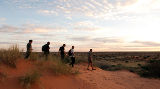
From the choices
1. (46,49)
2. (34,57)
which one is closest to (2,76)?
(34,57)

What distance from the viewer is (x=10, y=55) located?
1259 cm

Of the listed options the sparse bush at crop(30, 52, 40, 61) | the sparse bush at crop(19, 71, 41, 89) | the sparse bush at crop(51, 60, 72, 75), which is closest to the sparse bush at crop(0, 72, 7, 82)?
the sparse bush at crop(19, 71, 41, 89)

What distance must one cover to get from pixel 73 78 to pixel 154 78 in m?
9.00

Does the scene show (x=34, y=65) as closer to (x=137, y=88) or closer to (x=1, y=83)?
(x=1, y=83)

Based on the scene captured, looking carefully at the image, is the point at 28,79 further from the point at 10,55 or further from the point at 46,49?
the point at 46,49

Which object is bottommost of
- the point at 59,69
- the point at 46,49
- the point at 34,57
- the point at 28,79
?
the point at 28,79

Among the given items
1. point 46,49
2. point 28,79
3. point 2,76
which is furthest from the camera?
point 46,49

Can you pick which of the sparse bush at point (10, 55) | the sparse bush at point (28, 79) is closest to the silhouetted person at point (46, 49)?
the sparse bush at point (10, 55)

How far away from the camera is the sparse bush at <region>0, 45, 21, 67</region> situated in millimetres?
12438

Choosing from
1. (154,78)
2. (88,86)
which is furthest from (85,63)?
(88,86)

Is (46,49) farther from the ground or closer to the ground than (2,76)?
farther from the ground

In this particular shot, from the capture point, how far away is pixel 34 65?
44.5 feet

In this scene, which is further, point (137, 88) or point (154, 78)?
point (154, 78)

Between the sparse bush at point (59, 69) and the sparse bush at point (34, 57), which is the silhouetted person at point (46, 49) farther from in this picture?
the sparse bush at point (59, 69)
